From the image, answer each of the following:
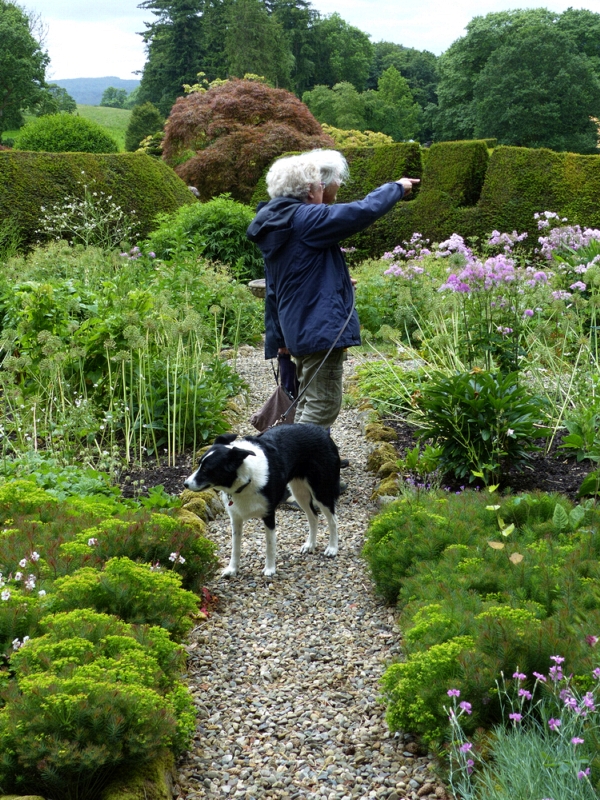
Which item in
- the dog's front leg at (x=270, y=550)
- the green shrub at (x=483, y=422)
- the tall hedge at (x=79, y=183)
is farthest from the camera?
the tall hedge at (x=79, y=183)

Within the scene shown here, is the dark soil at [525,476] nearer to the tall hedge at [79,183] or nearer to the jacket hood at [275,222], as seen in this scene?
the jacket hood at [275,222]

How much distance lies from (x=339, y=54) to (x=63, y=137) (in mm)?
32928

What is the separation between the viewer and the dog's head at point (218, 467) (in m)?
3.44

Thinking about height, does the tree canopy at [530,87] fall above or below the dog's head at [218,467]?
above

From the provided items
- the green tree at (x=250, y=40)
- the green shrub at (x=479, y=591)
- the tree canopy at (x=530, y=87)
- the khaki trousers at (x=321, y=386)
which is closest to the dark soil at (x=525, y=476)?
the green shrub at (x=479, y=591)

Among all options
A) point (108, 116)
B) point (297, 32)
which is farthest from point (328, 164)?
point (108, 116)

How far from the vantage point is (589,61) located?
38.3 m

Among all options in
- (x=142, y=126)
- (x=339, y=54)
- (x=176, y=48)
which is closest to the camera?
(x=142, y=126)

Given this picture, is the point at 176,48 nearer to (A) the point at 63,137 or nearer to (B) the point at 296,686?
(A) the point at 63,137

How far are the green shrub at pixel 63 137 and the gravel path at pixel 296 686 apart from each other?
21272 millimetres

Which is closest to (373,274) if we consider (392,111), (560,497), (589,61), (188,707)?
(560,497)

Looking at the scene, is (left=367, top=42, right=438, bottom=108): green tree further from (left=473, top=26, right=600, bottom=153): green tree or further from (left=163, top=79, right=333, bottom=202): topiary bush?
(left=163, top=79, right=333, bottom=202): topiary bush

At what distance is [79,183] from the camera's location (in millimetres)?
14578

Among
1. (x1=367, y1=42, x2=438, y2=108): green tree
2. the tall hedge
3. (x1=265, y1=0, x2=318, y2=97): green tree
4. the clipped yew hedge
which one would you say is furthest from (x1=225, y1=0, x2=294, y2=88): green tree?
the tall hedge
